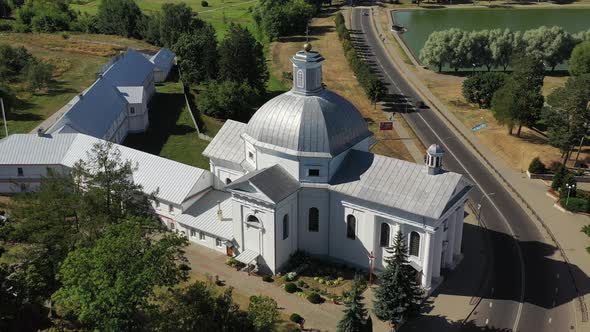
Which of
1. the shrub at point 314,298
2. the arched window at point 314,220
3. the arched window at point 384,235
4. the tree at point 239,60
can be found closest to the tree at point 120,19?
the tree at point 239,60

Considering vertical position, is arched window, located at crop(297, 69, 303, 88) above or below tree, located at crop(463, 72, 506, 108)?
above

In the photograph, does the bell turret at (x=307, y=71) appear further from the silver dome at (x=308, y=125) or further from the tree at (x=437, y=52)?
the tree at (x=437, y=52)

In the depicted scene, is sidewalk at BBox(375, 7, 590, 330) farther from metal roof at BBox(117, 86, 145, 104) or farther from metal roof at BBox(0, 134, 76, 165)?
metal roof at BBox(0, 134, 76, 165)

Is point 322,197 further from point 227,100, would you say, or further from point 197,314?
point 227,100

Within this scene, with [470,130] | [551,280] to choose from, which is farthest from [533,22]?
[551,280]

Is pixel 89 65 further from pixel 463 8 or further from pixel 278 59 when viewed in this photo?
pixel 463 8

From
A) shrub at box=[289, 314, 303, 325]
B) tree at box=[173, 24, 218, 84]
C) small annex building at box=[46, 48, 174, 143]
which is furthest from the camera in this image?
tree at box=[173, 24, 218, 84]

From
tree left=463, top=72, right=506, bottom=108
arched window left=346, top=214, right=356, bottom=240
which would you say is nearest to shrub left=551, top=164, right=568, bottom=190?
arched window left=346, top=214, right=356, bottom=240
